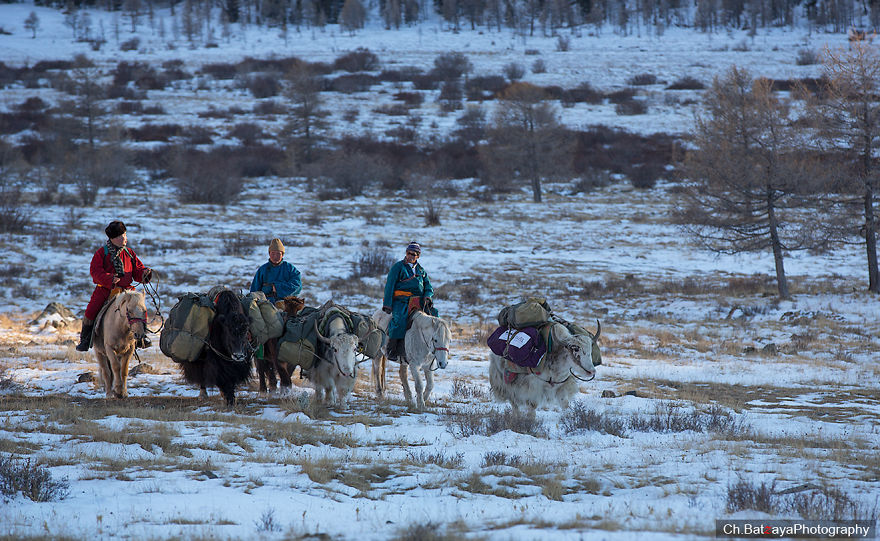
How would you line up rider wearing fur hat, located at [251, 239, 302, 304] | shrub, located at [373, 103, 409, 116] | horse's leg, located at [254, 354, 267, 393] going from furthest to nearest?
shrub, located at [373, 103, 409, 116], rider wearing fur hat, located at [251, 239, 302, 304], horse's leg, located at [254, 354, 267, 393]

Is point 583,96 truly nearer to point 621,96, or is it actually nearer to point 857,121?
point 621,96

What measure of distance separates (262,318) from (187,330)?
898 mm

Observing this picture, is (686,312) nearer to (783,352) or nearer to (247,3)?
(783,352)

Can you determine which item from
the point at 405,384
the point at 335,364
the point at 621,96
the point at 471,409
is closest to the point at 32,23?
the point at 621,96

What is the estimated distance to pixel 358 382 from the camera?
10.8 metres

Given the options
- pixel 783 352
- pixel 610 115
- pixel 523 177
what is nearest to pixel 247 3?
pixel 610 115

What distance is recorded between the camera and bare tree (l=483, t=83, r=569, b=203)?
40.4 metres

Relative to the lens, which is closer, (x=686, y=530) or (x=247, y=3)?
(x=686, y=530)

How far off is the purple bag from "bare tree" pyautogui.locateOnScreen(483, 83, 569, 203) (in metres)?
32.1

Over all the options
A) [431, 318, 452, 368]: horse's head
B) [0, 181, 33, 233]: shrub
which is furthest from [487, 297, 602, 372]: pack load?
[0, 181, 33, 233]: shrub

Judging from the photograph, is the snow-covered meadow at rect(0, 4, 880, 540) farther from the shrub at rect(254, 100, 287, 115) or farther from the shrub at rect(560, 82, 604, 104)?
the shrub at rect(560, 82, 604, 104)

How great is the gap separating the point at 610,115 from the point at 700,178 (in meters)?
37.9

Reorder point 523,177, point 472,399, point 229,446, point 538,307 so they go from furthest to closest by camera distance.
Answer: point 523,177
point 472,399
point 538,307
point 229,446

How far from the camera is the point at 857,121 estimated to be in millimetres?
20500
